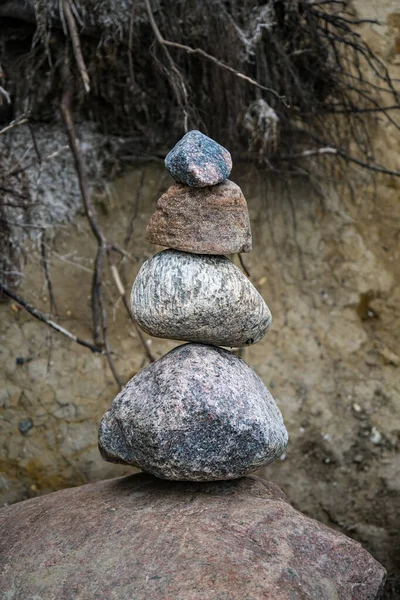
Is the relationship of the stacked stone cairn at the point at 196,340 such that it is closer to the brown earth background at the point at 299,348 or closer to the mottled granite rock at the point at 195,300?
the mottled granite rock at the point at 195,300

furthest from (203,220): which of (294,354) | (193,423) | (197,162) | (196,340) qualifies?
(294,354)

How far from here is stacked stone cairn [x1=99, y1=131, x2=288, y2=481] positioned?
3141mm

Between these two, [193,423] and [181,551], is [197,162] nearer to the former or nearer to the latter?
[193,423]

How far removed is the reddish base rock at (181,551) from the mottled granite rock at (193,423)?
150 mm

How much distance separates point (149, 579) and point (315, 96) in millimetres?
3482

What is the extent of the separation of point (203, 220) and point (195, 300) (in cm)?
31

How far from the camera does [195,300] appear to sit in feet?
10.5

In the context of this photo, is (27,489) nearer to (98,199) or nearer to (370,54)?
(98,199)

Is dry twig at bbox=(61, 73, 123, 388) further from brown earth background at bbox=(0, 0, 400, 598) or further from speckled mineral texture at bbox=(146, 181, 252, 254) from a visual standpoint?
speckled mineral texture at bbox=(146, 181, 252, 254)

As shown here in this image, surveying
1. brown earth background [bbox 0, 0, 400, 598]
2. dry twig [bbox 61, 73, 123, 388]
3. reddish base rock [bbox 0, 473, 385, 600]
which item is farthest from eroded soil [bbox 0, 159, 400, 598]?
reddish base rock [bbox 0, 473, 385, 600]

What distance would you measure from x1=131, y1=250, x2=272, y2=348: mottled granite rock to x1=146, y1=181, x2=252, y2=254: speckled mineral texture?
0.24 feet

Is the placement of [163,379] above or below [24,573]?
above

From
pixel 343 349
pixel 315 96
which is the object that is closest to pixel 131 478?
pixel 343 349

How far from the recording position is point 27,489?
4.74 meters
